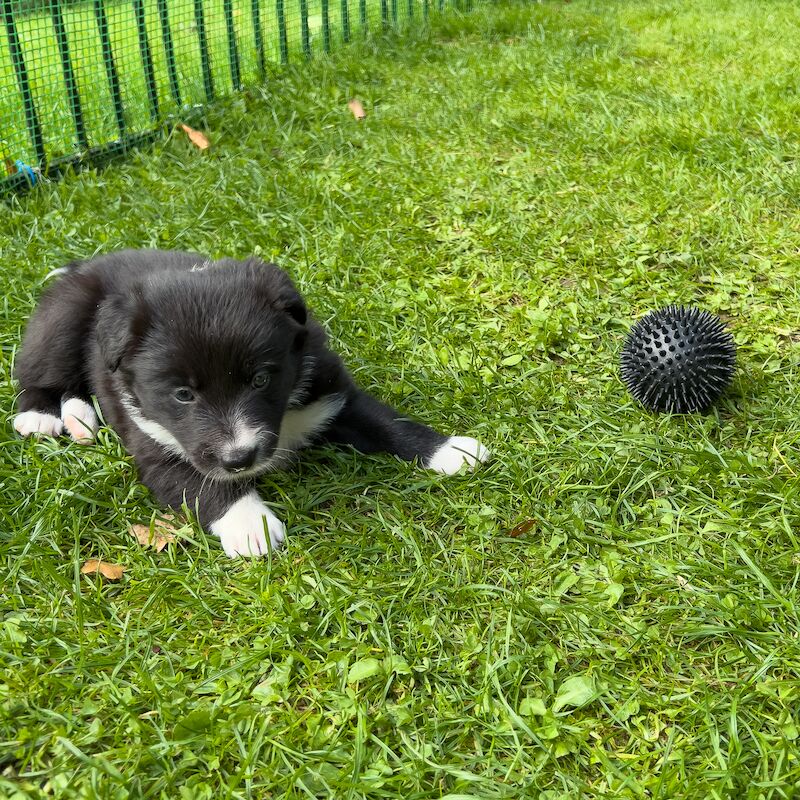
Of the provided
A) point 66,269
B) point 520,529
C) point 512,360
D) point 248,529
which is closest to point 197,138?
point 66,269

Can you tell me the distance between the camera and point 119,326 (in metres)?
2.63

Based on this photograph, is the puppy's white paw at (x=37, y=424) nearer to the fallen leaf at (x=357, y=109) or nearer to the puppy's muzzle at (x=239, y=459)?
the puppy's muzzle at (x=239, y=459)

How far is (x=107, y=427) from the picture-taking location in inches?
123

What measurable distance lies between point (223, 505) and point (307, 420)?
48 cm

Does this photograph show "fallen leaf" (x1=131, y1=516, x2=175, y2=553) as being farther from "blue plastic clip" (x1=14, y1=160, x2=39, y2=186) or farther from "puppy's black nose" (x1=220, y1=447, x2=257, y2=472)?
"blue plastic clip" (x1=14, y1=160, x2=39, y2=186)

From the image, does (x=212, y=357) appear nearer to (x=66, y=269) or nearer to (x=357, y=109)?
(x=66, y=269)

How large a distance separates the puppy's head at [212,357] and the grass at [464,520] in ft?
1.18

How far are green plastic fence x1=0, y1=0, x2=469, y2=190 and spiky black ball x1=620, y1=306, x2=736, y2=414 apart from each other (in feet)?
12.5

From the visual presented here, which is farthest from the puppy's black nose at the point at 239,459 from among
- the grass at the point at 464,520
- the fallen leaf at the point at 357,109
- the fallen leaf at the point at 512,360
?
the fallen leaf at the point at 357,109

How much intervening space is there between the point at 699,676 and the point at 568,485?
81 cm

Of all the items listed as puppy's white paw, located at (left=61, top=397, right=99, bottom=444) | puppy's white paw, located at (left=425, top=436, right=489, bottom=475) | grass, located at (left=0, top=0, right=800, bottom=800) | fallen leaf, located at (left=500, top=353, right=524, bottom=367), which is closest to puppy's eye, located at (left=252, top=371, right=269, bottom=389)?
grass, located at (left=0, top=0, right=800, bottom=800)

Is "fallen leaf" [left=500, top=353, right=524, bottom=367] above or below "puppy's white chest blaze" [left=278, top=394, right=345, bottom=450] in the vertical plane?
below

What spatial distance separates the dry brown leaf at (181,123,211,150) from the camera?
204 inches

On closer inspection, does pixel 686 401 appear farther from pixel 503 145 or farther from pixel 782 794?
pixel 503 145
